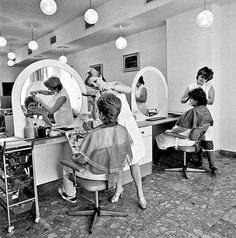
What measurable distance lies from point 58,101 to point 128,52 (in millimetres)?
3003

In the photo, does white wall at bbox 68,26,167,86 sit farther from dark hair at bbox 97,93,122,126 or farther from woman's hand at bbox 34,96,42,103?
dark hair at bbox 97,93,122,126

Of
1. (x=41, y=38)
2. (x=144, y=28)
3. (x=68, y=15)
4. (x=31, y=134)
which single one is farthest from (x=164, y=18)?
(x=41, y=38)

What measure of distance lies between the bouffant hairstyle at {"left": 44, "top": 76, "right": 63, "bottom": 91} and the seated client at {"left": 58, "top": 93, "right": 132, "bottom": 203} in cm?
96

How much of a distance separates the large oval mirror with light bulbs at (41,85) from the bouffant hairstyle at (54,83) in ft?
0.11

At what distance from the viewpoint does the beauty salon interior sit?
177 centimetres

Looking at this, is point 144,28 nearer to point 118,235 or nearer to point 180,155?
point 180,155

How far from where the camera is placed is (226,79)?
351 centimetres

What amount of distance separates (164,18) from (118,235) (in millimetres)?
3475

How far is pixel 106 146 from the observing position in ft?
5.43

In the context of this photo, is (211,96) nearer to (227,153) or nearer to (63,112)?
(227,153)

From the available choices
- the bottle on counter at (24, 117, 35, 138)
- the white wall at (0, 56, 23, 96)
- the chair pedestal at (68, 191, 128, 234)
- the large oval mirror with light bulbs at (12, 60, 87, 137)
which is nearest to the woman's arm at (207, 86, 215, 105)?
the large oval mirror with light bulbs at (12, 60, 87, 137)

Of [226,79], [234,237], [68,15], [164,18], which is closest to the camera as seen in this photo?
[234,237]

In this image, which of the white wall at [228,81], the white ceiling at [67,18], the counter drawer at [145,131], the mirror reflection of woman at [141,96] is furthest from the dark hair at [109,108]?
the white wall at [228,81]

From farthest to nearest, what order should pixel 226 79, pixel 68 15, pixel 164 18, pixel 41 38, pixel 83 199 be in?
pixel 41 38 → pixel 68 15 → pixel 164 18 → pixel 226 79 → pixel 83 199
